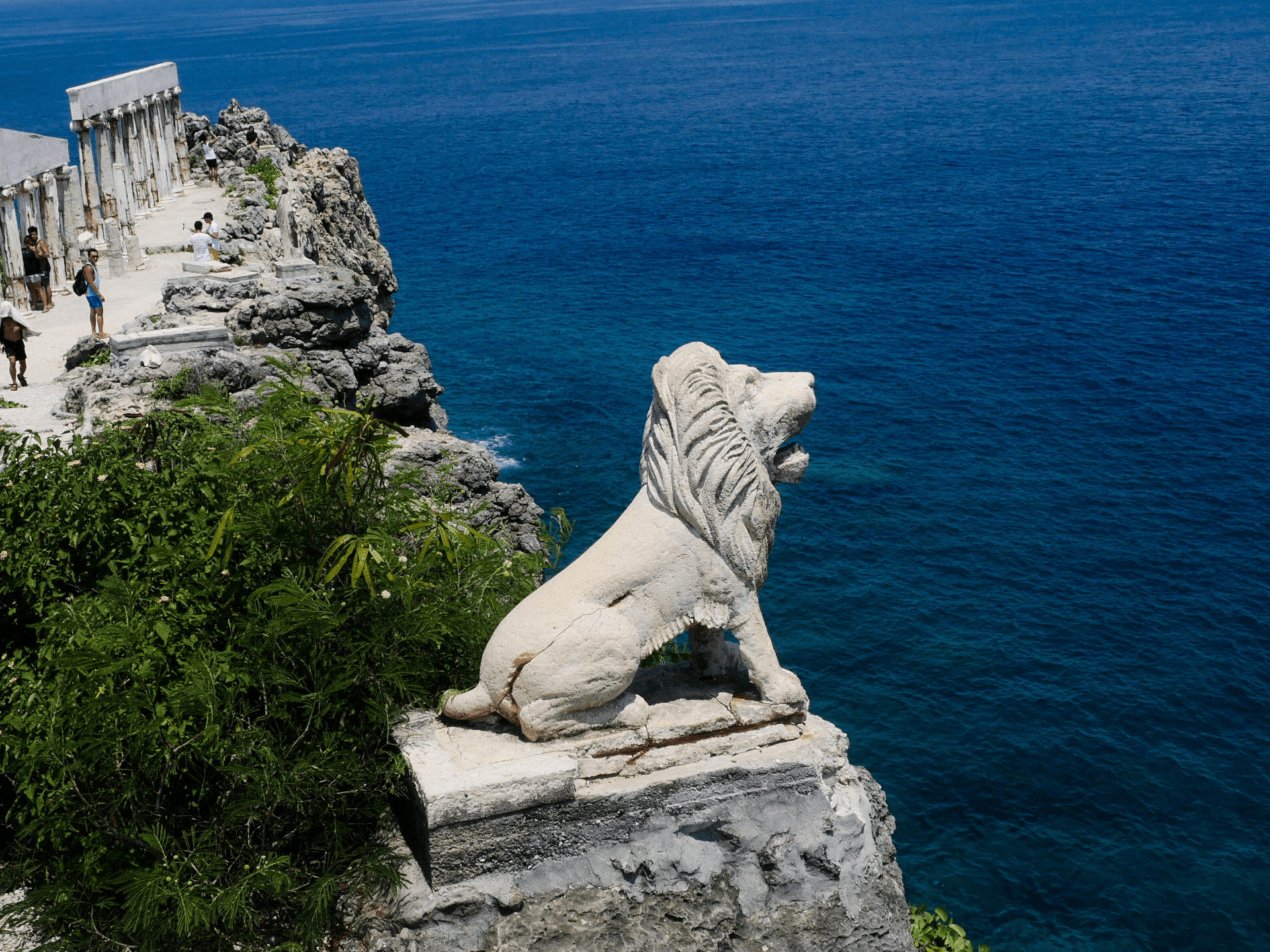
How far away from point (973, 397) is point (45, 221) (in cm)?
3052

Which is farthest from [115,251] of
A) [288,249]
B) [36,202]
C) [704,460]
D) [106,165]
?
[704,460]

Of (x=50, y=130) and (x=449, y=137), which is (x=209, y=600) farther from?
(x=50, y=130)

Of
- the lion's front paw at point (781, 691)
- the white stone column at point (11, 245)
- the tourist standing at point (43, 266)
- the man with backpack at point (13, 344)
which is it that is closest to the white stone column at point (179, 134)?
the white stone column at point (11, 245)

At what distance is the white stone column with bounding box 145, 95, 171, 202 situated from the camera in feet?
171

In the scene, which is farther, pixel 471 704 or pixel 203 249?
pixel 203 249

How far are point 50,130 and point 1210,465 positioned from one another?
101370 millimetres

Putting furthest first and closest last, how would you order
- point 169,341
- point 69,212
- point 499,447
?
1. point 69,212
2. point 499,447
3. point 169,341

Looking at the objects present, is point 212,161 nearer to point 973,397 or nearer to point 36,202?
point 36,202

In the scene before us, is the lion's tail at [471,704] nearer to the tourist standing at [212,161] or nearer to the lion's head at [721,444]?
the lion's head at [721,444]

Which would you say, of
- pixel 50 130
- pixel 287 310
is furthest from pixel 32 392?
pixel 50 130

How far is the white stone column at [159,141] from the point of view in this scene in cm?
5206

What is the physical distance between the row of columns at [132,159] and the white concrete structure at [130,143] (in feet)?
0.10

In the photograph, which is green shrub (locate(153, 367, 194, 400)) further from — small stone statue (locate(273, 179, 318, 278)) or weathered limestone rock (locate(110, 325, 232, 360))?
small stone statue (locate(273, 179, 318, 278))

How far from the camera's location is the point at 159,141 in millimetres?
53438
